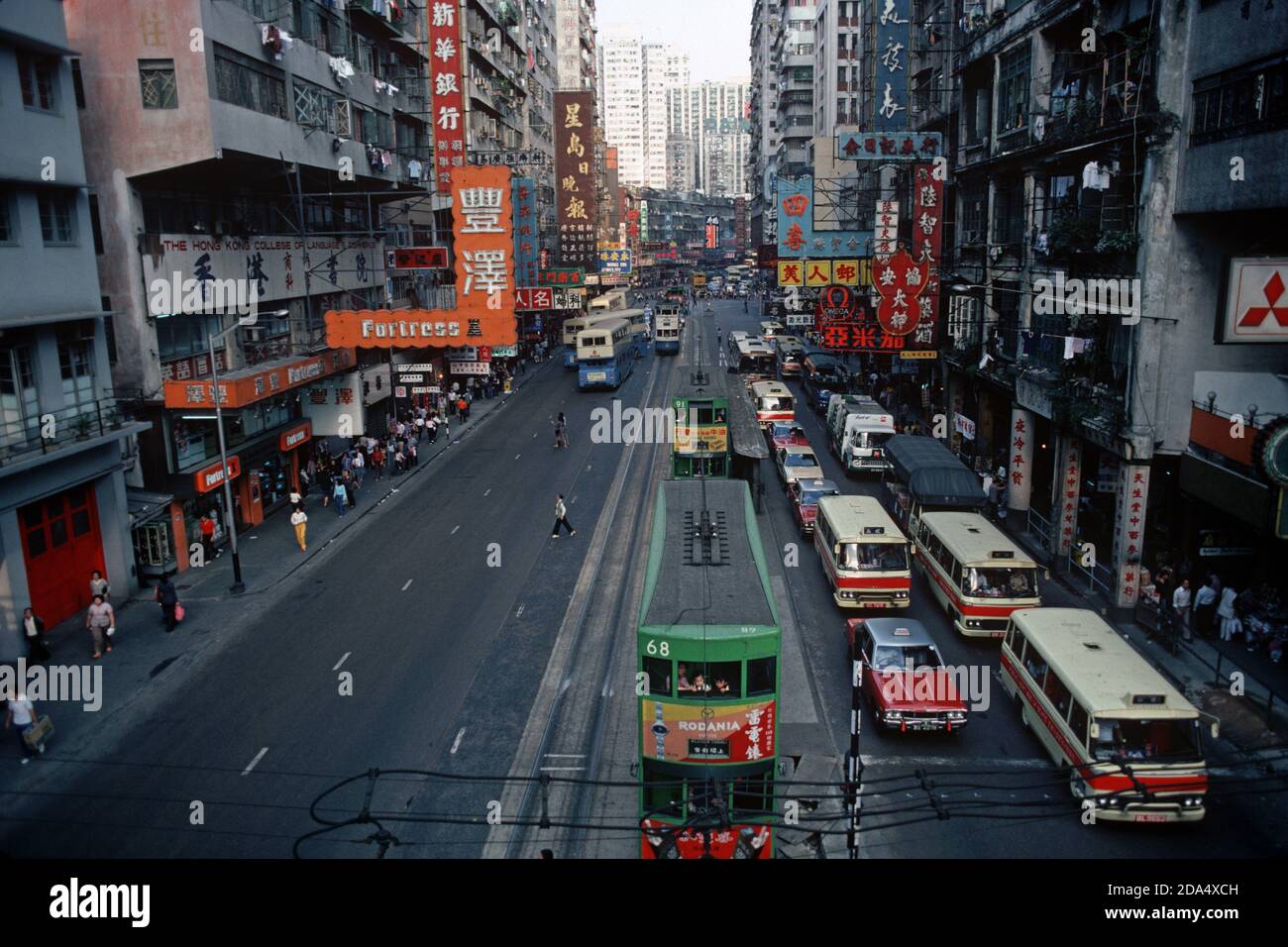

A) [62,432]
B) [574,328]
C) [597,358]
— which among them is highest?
[574,328]

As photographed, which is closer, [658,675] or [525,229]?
[658,675]

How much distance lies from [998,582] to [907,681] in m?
5.70

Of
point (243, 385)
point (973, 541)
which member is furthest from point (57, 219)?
point (973, 541)

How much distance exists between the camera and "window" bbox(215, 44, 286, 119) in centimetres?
2920

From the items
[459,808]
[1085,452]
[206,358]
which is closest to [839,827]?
[459,808]

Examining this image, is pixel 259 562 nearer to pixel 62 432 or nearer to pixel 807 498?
pixel 62 432

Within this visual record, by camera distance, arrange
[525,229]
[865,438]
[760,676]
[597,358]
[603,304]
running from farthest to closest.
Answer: [603,304] < [525,229] < [597,358] < [865,438] < [760,676]

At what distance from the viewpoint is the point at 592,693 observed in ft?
65.5

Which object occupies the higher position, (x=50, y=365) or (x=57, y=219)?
(x=57, y=219)

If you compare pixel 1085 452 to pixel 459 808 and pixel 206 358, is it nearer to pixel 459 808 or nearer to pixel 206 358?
pixel 459 808

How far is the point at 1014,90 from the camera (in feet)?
113

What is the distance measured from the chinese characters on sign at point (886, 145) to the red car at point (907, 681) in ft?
75.8

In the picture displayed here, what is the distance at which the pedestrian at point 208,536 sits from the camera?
29.8 m
